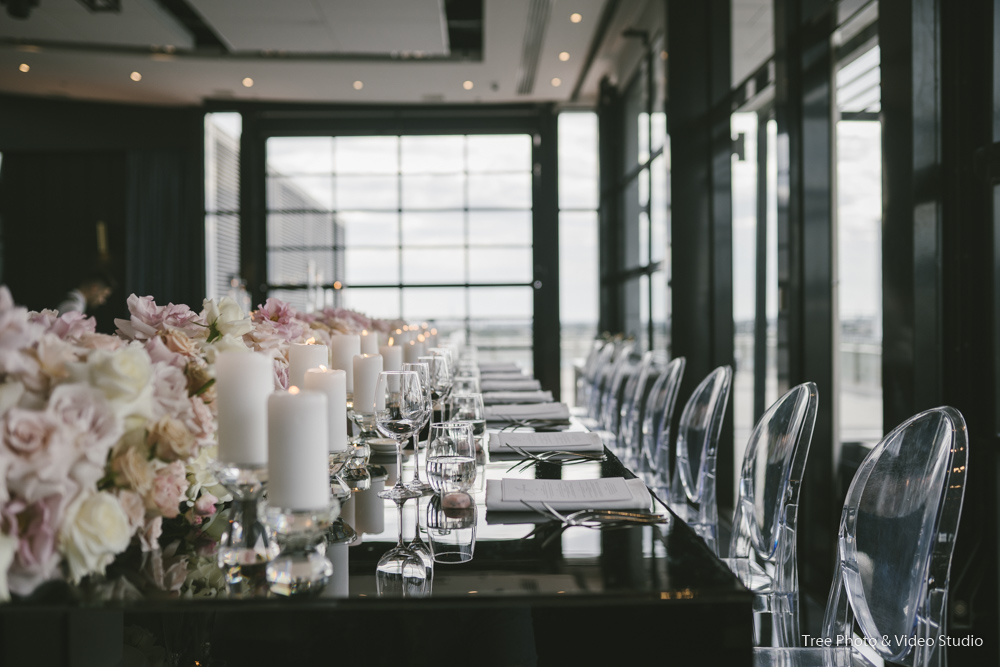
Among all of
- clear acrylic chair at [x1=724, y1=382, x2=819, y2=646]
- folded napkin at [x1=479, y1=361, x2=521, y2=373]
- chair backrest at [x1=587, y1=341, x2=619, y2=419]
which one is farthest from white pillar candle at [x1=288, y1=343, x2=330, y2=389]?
folded napkin at [x1=479, y1=361, x2=521, y2=373]

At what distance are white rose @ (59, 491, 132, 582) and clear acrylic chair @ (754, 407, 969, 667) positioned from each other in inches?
42.9

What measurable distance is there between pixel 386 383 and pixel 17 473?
711 mm

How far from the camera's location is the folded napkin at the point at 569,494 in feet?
4.63

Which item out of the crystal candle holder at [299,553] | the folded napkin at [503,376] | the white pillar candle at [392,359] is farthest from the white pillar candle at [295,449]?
the folded napkin at [503,376]

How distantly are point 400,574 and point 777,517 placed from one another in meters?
1.07

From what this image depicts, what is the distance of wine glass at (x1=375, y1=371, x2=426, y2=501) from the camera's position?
1.52m

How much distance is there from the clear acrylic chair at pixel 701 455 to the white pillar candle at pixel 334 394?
4.50 feet

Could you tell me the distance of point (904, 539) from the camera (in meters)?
1.30

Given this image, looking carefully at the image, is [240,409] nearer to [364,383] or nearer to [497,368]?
[364,383]

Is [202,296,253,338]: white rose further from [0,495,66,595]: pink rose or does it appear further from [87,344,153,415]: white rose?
[0,495,66,595]: pink rose

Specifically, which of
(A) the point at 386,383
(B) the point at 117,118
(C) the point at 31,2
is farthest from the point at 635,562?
(B) the point at 117,118

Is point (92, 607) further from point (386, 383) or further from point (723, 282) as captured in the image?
point (723, 282)

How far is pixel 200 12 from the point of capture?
621 cm

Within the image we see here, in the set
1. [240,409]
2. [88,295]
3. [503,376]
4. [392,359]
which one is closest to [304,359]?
[240,409]
